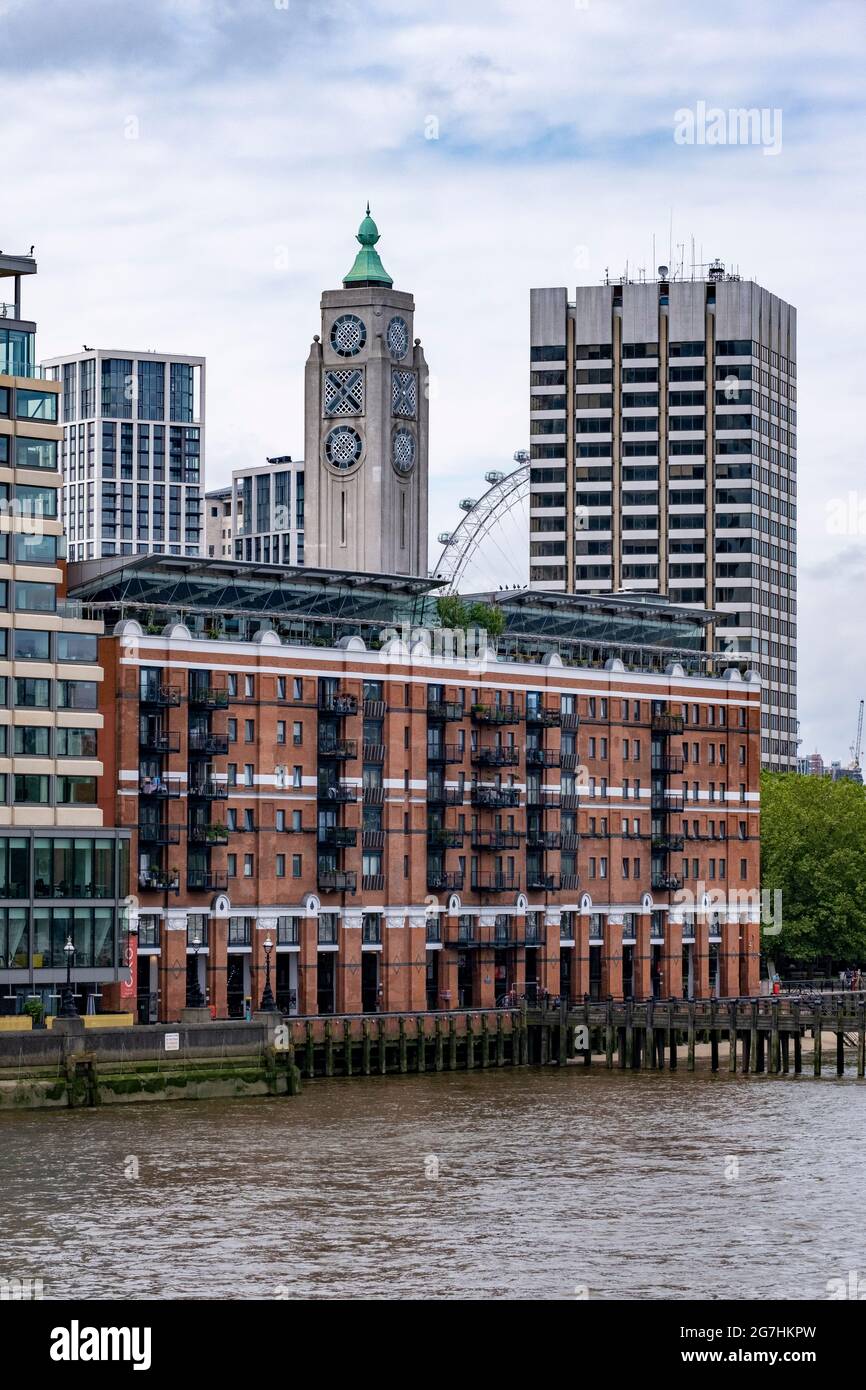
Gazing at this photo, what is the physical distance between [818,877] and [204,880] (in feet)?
180

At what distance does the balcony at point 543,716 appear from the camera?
127875 millimetres

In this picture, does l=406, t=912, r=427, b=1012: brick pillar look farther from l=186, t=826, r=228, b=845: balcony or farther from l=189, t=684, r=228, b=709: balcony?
l=189, t=684, r=228, b=709: balcony

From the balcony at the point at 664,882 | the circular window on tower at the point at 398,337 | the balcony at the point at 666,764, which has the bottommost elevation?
the balcony at the point at 664,882

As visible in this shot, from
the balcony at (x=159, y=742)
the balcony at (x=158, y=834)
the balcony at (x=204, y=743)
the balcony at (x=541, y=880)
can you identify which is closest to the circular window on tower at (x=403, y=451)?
the balcony at (x=541, y=880)

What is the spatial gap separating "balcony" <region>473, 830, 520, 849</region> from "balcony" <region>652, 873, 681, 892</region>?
12259mm

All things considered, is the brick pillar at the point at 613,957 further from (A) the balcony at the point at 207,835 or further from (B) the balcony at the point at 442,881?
(A) the balcony at the point at 207,835

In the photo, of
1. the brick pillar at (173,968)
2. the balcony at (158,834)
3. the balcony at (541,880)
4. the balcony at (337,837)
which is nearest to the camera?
the brick pillar at (173,968)

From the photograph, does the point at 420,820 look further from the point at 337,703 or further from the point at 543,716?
the point at 543,716

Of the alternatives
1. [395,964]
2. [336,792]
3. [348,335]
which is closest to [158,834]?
[336,792]

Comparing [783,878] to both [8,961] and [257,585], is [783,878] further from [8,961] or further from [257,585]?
[8,961]

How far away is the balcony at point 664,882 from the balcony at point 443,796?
1654 centimetres

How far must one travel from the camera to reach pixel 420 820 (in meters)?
121

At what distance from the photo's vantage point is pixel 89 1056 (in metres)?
86.9

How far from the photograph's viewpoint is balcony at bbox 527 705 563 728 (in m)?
128
